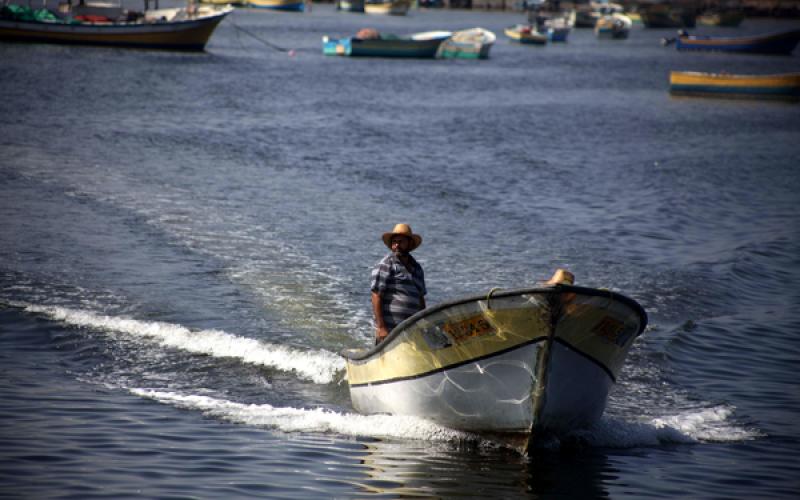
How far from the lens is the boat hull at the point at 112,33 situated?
5941cm

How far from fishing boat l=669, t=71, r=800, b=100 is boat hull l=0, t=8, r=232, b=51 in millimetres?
27493

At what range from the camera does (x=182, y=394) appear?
464 inches

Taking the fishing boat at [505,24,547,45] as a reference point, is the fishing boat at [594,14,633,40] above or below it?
above

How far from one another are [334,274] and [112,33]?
46.5 meters

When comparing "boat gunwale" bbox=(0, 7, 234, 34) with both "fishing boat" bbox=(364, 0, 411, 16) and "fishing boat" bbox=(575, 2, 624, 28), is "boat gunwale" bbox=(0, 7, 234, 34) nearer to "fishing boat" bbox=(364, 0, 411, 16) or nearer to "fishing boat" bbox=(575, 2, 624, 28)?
"fishing boat" bbox=(575, 2, 624, 28)

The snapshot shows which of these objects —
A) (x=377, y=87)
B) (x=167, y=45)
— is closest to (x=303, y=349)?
(x=377, y=87)

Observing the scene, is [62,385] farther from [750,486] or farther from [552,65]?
[552,65]

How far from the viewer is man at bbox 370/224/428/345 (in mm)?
11055

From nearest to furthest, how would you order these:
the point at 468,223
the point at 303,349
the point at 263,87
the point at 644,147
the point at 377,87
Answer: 1. the point at 303,349
2. the point at 468,223
3. the point at 644,147
4. the point at 263,87
5. the point at 377,87

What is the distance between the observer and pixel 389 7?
14762cm

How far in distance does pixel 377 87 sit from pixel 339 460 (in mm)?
43379

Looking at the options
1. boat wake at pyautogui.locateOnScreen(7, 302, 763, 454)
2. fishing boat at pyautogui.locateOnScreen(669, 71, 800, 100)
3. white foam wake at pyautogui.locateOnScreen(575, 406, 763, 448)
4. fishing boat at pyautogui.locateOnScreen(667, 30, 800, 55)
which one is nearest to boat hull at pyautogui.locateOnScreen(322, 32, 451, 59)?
fishing boat at pyautogui.locateOnScreen(669, 71, 800, 100)

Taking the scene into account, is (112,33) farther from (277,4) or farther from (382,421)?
(277,4)

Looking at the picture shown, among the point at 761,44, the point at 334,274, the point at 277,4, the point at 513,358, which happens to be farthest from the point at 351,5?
the point at 513,358
